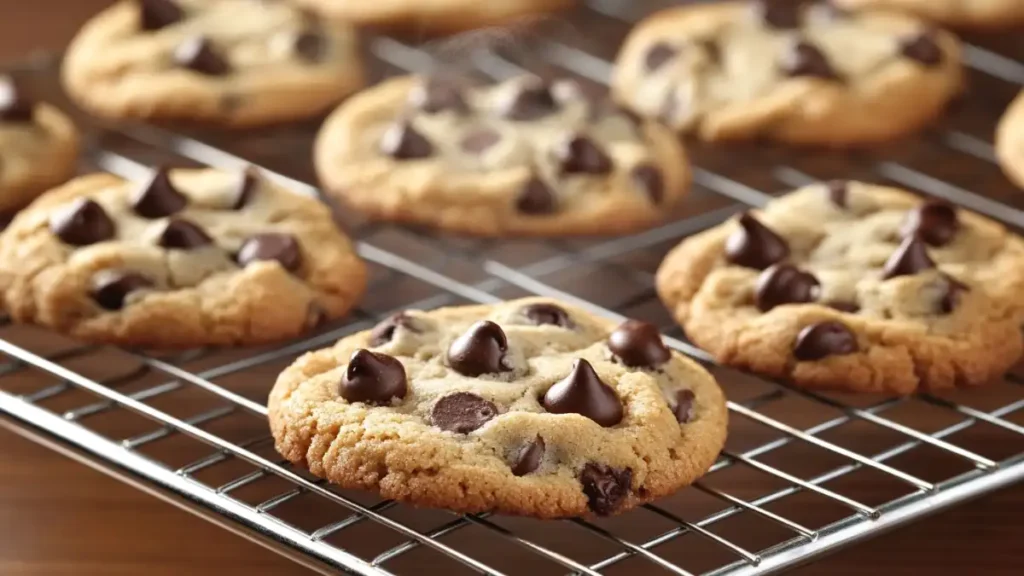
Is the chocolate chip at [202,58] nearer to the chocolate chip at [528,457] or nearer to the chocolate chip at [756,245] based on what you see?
the chocolate chip at [756,245]

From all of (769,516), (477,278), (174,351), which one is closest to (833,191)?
(477,278)

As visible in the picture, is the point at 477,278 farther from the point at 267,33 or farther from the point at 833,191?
the point at 267,33

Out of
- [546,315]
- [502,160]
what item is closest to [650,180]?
[502,160]

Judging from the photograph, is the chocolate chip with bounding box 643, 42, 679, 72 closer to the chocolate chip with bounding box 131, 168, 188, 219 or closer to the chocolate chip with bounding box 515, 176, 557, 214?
the chocolate chip with bounding box 515, 176, 557, 214

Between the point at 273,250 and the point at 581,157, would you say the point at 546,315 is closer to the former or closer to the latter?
the point at 273,250

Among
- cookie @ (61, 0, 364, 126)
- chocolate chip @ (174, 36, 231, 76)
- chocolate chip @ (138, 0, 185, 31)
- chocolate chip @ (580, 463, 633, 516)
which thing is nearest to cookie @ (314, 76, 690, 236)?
cookie @ (61, 0, 364, 126)

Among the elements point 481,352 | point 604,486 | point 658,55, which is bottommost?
point 604,486
